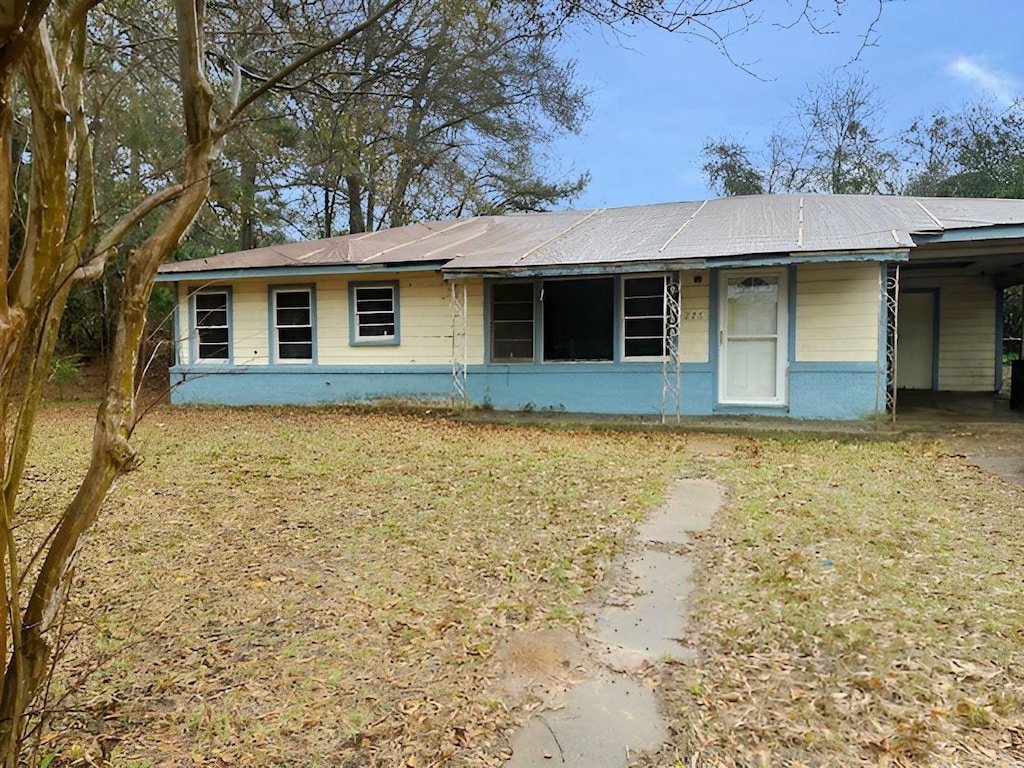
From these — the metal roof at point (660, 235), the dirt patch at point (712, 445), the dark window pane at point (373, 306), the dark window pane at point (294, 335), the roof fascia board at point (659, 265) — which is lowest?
the dirt patch at point (712, 445)

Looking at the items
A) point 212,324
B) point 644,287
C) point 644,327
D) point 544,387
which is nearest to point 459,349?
point 544,387

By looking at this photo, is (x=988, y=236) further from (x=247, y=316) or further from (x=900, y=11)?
(x=247, y=316)

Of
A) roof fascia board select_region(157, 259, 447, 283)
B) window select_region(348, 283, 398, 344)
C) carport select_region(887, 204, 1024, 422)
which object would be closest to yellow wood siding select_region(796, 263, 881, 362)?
carport select_region(887, 204, 1024, 422)

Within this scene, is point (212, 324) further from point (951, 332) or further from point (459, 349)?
point (951, 332)

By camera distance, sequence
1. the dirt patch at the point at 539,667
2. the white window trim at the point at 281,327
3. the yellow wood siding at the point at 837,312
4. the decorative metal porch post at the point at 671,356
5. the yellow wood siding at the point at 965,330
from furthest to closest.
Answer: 1. the white window trim at the point at 281,327
2. the yellow wood siding at the point at 965,330
3. the decorative metal porch post at the point at 671,356
4. the yellow wood siding at the point at 837,312
5. the dirt patch at the point at 539,667

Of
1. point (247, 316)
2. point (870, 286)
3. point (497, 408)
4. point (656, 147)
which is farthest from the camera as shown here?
point (247, 316)

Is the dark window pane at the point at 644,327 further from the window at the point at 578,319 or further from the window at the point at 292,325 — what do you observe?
the window at the point at 292,325

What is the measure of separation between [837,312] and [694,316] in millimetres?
2079

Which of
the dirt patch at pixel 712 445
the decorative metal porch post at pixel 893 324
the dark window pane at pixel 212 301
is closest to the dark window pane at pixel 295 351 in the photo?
the dark window pane at pixel 212 301

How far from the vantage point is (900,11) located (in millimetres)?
3172

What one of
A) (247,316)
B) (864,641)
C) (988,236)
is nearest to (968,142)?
(988,236)

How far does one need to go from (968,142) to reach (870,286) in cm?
1654

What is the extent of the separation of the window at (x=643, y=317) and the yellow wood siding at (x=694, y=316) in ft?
1.16

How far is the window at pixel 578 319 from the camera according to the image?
11359 millimetres
